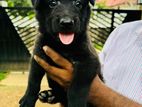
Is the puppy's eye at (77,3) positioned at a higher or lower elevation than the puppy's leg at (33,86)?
higher

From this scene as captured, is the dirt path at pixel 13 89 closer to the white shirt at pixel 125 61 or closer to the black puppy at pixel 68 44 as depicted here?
the white shirt at pixel 125 61

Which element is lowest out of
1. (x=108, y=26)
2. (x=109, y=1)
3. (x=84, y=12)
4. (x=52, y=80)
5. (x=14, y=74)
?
(x=14, y=74)

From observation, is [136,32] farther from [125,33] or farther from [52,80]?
[52,80]

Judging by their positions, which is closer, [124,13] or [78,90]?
[78,90]

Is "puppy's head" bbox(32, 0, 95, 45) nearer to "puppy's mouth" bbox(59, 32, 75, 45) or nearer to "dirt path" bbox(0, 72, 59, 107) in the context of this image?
"puppy's mouth" bbox(59, 32, 75, 45)

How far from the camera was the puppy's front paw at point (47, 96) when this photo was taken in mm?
3617

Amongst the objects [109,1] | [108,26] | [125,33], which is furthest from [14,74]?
[125,33]

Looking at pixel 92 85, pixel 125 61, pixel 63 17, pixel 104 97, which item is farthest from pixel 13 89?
pixel 63 17

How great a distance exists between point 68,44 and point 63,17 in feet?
0.82

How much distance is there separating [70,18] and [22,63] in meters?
7.16

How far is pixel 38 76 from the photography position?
11.6 feet

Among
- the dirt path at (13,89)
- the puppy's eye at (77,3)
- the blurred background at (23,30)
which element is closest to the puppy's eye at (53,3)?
the puppy's eye at (77,3)

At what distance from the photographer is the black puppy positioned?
329cm

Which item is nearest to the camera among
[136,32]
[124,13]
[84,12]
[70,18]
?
[70,18]
